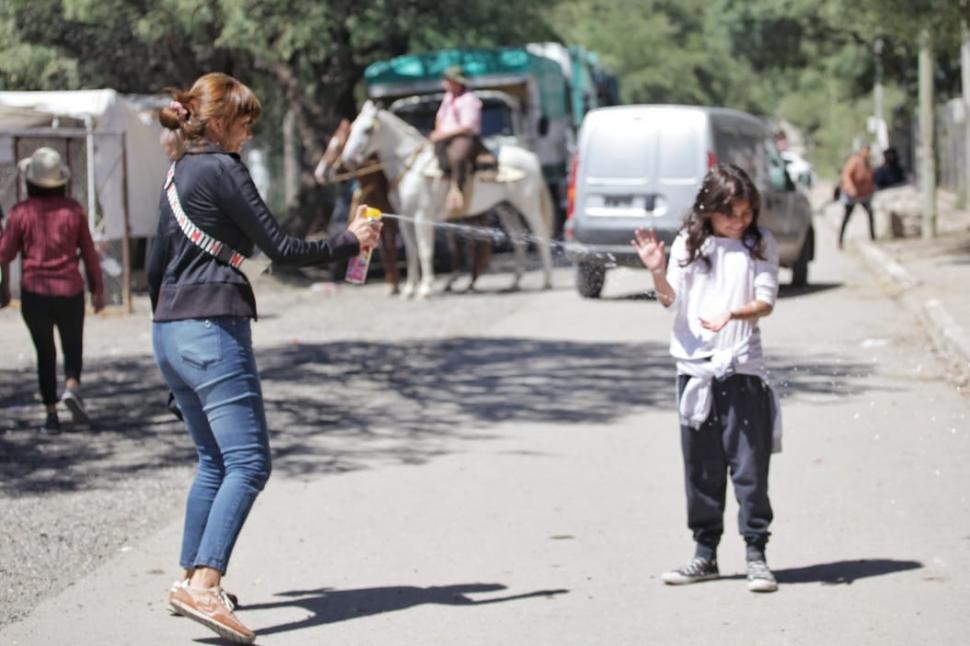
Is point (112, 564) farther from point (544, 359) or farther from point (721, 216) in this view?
point (544, 359)

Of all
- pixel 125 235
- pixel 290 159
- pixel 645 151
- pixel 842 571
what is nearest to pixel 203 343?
pixel 842 571

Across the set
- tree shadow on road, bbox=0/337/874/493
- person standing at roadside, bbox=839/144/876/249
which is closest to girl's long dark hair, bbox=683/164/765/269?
tree shadow on road, bbox=0/337/874/493

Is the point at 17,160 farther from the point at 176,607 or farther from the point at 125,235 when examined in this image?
the point at 176,607

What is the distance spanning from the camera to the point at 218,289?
232 inches

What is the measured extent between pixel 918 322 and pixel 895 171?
56.3ft

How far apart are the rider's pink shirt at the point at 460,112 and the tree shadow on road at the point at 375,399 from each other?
5.07 metres

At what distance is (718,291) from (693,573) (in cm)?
111

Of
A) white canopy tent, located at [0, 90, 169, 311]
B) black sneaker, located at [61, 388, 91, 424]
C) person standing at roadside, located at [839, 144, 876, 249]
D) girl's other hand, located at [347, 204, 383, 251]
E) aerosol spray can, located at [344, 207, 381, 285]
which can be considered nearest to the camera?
girl's other hand, located at [347, 204, 383, 251]

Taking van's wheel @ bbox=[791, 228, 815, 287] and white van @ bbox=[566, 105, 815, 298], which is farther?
van's wheel @ bbox=[791, 228, 815, 287]

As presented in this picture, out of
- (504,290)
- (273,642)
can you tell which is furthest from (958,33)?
(273,642)

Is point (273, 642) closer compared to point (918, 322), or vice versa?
point (273, 642)

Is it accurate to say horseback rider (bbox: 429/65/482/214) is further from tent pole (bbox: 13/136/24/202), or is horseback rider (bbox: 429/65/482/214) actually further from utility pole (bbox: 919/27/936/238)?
utility pole (bbox: 919/27/936/238)

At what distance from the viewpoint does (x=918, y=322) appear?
16516 mm

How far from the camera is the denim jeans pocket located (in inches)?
232
